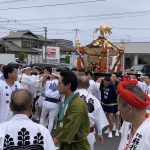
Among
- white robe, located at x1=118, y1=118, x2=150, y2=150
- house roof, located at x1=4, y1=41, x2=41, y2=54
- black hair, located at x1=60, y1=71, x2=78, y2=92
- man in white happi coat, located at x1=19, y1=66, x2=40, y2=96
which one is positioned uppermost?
house roof, located at x1=4, y1=41, x2=41, y2=54

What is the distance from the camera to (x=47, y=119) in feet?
34.5

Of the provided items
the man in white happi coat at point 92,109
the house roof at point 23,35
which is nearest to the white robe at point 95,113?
the man in white happi coat at point 92,109

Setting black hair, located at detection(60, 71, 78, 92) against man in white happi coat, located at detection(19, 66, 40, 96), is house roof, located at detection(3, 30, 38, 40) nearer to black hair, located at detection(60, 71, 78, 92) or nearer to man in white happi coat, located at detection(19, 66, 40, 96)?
man in white happi coat, located at detection(19, 66, 40, 96)

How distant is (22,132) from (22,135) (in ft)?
0.09

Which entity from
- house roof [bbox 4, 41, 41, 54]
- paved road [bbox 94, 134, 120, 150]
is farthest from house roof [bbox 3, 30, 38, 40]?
paved road [bbox 94, 134, 120, 150]

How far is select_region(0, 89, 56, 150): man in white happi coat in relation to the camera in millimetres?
3449

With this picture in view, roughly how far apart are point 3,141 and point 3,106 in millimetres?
3683

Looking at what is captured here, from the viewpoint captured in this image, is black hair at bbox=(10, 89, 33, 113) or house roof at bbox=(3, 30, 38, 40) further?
house roof at bbox=(3, 30, 38, 40)

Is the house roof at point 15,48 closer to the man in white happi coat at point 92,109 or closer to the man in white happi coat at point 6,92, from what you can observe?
the man in white happi coat at point 6,92

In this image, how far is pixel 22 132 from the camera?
345cm

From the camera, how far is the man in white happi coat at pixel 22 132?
3449 mm

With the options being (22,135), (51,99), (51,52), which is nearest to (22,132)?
(22,135)

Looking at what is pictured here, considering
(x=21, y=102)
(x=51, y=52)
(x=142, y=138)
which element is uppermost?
(x=51, y=52)

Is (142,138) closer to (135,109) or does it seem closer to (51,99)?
(135,109)
